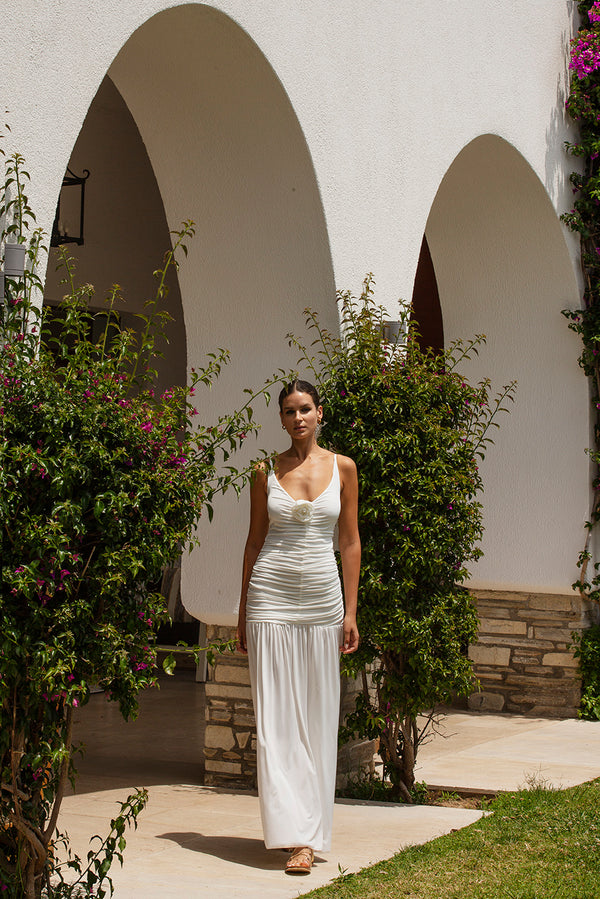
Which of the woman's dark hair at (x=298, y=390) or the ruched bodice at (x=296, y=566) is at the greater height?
the woman's dark hair at (x=298, y=390)

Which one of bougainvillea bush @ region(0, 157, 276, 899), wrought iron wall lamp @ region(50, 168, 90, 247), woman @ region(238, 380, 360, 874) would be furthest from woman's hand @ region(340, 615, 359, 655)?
wrought iron wall lamp @ region(50, 168, 90, 247)

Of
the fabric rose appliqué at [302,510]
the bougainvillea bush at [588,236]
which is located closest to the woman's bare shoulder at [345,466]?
the fabric rose appliqué at [302,510]

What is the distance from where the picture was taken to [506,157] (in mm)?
7938

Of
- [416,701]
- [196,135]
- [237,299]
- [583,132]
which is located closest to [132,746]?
[416,701]

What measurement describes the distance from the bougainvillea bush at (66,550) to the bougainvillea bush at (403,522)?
2.05 meters

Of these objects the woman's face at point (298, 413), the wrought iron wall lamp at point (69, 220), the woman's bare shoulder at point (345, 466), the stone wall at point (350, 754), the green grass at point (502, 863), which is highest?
the wrought iron wall lamp at point (69, 220)

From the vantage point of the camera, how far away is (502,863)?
14.5ft

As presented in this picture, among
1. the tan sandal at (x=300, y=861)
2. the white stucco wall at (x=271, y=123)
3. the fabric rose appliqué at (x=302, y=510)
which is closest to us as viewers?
the white stucco wall at (x=271, y=123)

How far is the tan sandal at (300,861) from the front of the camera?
4227mm

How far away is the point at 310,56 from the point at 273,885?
142 inches

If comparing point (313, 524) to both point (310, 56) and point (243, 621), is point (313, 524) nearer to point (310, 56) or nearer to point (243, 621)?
point (243, 621)

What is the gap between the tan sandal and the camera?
4.23m

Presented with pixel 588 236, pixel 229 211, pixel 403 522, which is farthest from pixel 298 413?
pixel 588 236

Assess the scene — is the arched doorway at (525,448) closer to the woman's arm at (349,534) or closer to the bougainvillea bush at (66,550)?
the woman's arm at (349,534)
